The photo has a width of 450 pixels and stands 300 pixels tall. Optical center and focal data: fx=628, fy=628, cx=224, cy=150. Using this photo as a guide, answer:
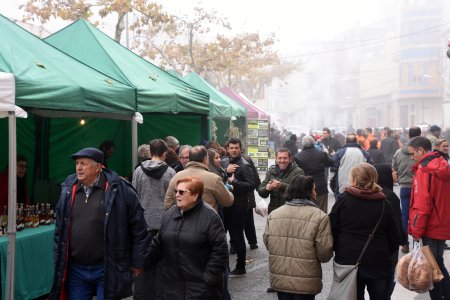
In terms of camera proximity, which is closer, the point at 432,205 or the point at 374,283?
the point at 374,283

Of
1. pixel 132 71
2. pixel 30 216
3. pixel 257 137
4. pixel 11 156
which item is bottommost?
pixel 30 216

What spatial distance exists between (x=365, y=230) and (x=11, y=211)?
3170mm

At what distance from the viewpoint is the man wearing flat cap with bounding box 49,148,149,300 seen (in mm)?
4781

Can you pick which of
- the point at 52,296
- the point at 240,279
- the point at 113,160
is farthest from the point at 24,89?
the point at 113,160

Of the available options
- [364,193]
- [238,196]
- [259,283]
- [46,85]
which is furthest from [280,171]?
[46,85]

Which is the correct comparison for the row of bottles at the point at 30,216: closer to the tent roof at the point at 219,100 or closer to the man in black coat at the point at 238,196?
the man in black coat at the point at 238,196

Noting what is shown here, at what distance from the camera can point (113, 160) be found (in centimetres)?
1215

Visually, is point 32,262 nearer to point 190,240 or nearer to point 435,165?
point 190,240

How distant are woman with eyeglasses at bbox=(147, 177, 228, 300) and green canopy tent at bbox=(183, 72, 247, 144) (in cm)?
751

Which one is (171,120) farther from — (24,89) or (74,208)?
(74,208)

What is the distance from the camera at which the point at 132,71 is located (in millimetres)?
9469

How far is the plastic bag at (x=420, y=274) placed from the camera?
18.5 ft

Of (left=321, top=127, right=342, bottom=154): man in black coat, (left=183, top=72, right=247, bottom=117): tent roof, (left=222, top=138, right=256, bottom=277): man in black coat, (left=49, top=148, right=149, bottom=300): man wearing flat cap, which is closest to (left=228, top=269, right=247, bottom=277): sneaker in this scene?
(left=222, top=138, right=256, bottom=277): man in black coat

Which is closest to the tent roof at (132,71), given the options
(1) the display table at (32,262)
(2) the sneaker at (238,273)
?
(1) the display table at (32,262)
